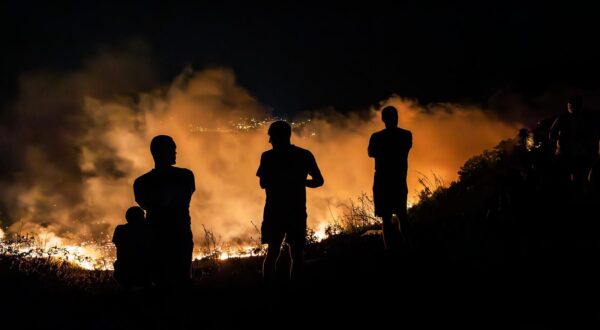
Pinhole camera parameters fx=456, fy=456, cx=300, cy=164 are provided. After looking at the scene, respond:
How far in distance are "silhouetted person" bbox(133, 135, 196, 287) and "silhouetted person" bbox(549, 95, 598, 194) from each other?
6.29m

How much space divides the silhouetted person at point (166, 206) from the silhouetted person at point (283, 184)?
91 cm

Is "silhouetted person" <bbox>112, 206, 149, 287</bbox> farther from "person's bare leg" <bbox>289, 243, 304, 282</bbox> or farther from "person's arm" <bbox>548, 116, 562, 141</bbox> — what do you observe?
"person's arm" <bbox>548, 116, 562, 141</bbox>

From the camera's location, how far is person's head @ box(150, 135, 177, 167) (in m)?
4.96

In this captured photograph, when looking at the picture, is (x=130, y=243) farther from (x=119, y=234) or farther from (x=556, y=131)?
(x=556, y=131)

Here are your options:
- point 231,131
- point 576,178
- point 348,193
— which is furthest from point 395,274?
point 231,131

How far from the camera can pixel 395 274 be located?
5684 mm

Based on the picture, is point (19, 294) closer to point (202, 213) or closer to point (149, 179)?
point (149, 179)

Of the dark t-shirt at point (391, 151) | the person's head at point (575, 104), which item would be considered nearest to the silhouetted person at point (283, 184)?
the dark t-shirt at point (391, 151)

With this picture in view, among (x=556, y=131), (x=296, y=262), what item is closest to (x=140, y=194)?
(x=296, y=262)

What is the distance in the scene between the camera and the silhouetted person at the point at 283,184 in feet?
17.4

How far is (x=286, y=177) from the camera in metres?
5.28

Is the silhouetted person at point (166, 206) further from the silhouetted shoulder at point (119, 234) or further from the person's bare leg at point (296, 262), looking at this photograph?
the person's bare leg at point (296, 262)

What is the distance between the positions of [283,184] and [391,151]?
180 centimetres

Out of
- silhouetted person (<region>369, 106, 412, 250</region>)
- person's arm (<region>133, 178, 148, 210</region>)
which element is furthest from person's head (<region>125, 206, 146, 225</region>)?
silhouetted person (<region>369, 106, 412, 250</region>)
